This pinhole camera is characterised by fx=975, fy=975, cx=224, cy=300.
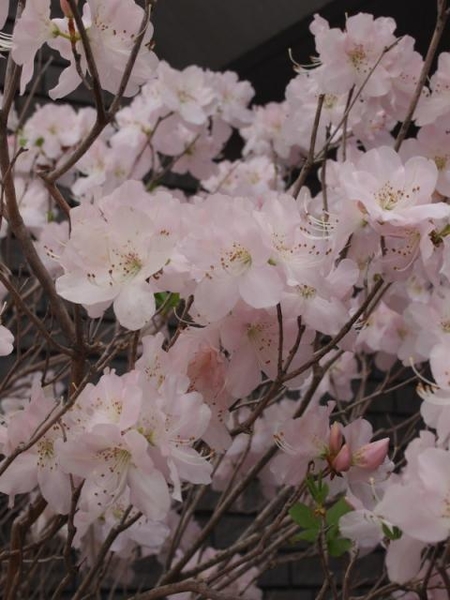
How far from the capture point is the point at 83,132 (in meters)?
2.12

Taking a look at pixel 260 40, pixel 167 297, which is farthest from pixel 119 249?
pixel 260 40

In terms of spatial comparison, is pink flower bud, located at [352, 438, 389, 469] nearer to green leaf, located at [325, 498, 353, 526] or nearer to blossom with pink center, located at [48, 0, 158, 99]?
green leaf, located at [325, 498, 353, 526]

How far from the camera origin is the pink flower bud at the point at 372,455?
985 mm

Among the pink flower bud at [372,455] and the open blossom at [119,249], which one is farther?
the pink flower bud at [372,455]

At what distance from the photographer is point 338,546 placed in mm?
1005

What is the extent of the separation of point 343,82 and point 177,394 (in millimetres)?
613

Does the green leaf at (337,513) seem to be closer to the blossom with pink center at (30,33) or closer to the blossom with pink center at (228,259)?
the blossom with pink center at (228,259)

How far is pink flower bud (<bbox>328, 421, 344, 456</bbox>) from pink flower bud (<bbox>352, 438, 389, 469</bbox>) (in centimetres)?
2

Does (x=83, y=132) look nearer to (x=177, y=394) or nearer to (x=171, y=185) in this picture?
(x=171, y=185)

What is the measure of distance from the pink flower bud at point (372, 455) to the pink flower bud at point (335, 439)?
21 millimetres

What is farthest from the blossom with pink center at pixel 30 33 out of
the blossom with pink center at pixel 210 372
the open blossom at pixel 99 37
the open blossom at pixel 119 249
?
the blossom with pink center at pixel 210 372

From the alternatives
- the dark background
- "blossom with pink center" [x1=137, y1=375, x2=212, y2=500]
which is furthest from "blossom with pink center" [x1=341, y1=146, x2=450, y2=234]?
the dark background

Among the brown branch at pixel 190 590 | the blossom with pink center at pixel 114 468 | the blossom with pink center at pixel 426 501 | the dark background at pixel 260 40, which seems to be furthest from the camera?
the dark background at pixel 260 40

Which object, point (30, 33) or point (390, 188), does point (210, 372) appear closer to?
point (390, 188)
